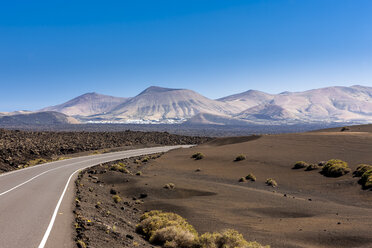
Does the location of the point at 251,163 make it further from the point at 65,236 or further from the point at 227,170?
the point at 65,236

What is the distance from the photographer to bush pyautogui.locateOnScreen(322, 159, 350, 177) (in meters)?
22.2

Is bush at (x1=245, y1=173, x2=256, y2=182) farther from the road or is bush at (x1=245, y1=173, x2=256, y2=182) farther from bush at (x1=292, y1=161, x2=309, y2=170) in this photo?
the road

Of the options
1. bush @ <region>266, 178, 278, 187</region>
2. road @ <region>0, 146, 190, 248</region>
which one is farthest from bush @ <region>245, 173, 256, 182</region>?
road @ <region>0, 146, 190, 248</region>

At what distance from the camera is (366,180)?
61.9 feet

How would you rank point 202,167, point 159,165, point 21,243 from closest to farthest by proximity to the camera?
point 21,243 → point 202,167 → point 159,165

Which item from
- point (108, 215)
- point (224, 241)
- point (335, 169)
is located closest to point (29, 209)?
point (108, 215)

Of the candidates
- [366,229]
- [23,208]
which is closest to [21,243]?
[23,208]

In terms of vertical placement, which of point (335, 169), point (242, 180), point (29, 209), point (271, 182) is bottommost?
point (242, 180)

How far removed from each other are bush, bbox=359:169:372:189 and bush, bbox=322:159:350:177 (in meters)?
2.60

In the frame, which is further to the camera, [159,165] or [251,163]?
[159,165]

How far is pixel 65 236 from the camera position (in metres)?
8.90

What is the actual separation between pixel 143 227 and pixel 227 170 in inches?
694

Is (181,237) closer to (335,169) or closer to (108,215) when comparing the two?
(108,215)

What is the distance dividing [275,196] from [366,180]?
5.90 m
